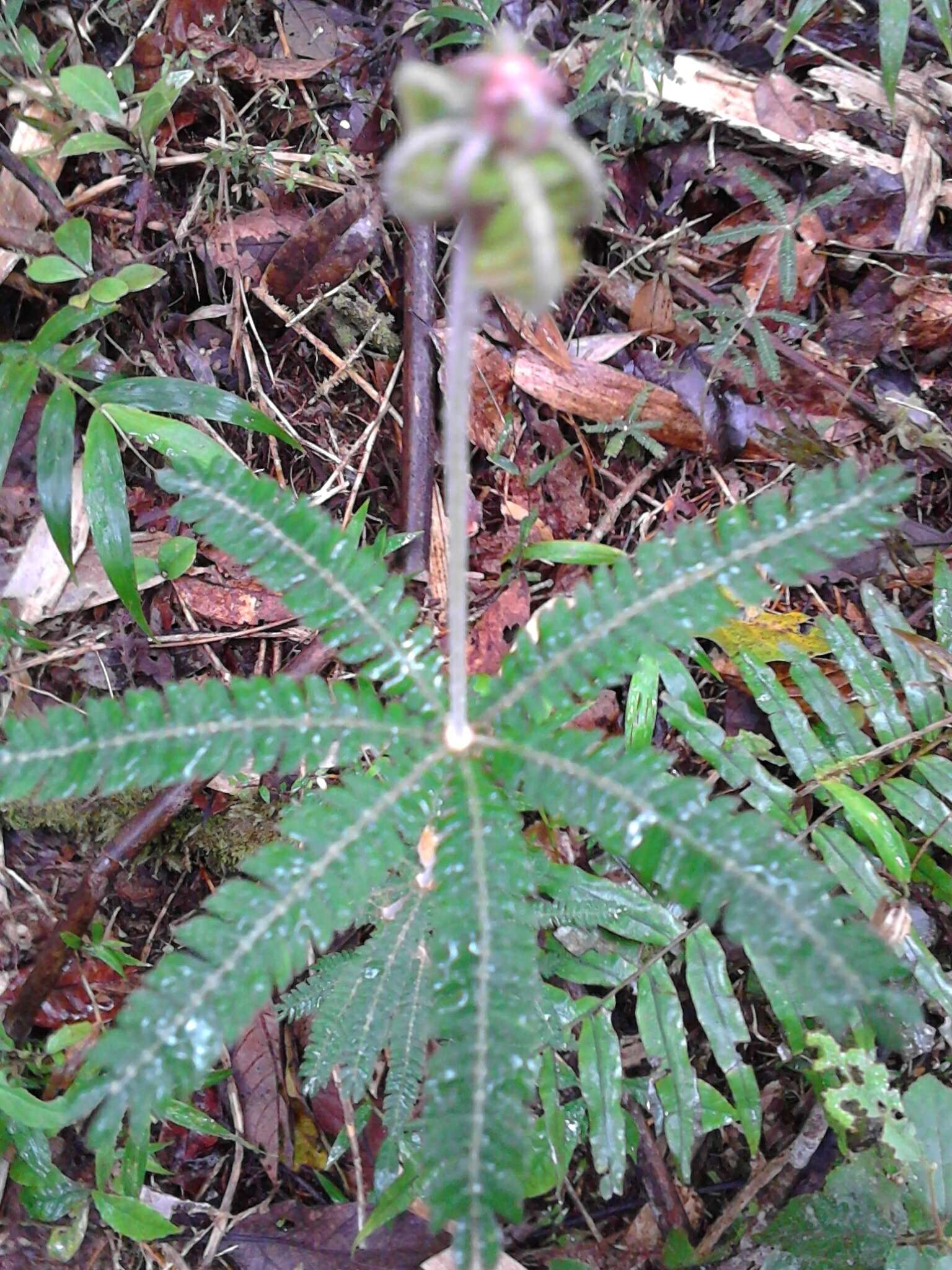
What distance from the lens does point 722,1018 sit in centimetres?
267

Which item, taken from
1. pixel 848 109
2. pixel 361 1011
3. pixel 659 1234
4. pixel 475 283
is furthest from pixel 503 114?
pixel 848 109

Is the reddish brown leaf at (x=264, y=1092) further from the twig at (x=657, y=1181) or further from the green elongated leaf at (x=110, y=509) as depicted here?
the green elongated leaf at (x=110, y=509)

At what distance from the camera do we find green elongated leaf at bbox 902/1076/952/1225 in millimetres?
2311

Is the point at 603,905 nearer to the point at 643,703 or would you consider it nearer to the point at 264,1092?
the point at 643,703

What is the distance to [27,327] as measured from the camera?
11.3ft

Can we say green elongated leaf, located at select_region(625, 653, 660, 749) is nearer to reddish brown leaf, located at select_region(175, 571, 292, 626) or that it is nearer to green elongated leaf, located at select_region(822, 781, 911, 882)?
green elongated leaf, located at select_region(822, 781, 911, 882)

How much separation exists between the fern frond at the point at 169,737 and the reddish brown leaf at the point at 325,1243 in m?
1.97

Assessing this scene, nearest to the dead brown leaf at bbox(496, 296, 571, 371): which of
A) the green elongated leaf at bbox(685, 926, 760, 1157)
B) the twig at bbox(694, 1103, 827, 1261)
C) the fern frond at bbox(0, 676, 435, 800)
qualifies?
the green elongated leaf at bbox(685, 926, 760, 1157)

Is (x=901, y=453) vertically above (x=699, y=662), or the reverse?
(x=901, y=453)

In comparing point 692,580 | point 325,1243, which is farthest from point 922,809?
point 325,1243

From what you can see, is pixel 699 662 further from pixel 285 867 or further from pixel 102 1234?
pixel 102 1234

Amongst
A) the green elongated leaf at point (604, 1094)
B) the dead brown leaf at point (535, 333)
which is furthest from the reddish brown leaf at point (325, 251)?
the green elongated leaf at point (604, 1094)

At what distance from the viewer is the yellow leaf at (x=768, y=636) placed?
3.27 metres

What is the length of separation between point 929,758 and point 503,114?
8.55 feet
